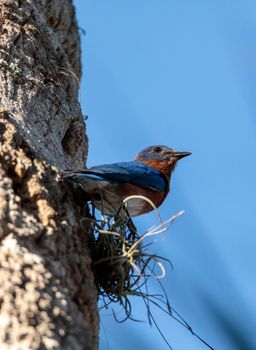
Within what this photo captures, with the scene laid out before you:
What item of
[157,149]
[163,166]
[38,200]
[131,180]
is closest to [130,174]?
[131,180]

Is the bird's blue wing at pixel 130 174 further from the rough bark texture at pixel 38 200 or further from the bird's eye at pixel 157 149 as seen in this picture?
the bird's eye at pixel 157 149

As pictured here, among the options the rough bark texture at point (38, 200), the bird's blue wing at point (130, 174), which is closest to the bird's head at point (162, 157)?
the bird's blue wing at point (130, 174)

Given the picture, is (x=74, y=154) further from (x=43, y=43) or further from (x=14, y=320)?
(x=14, y=320)

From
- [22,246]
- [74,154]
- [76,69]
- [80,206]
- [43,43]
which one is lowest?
[22,246]

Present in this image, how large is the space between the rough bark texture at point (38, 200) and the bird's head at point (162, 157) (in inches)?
33.6

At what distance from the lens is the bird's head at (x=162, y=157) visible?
15.9 ft

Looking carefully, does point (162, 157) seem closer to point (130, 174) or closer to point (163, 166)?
point (163, 166)

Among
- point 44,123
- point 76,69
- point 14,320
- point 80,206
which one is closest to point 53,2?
point 76,69

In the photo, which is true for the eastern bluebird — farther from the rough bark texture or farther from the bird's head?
the rough bark texture

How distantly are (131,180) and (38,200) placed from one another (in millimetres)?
1307

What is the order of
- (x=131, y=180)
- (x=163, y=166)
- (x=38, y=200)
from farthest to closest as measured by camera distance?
(x=163, y=166) → (x=131, y=180) → (x=38, y=200)

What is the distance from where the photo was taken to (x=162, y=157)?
16.1ft

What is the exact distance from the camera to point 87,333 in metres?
2.21

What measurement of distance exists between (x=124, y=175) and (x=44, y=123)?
1.76 ft
